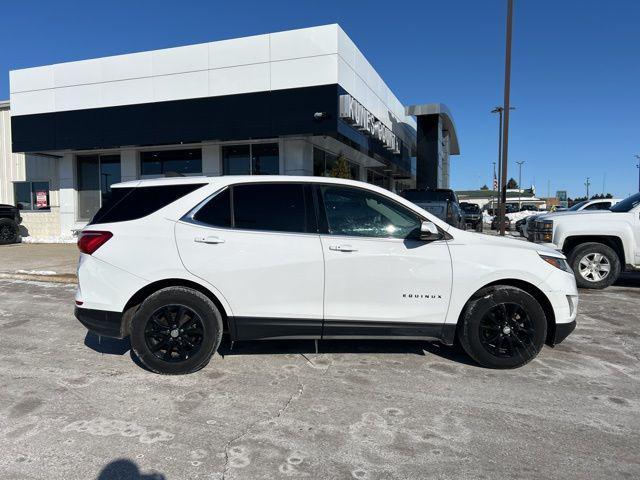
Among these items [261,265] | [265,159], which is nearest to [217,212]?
[261,265]

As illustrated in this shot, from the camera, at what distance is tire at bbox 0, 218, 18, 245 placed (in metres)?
17.0

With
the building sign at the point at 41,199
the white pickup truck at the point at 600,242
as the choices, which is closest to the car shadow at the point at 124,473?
the white pickup truck at the point at 600,242

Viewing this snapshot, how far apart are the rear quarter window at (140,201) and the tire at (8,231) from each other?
51.7 ft

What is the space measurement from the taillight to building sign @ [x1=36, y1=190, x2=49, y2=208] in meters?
16.8

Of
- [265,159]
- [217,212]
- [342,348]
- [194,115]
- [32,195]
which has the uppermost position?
[194,115]

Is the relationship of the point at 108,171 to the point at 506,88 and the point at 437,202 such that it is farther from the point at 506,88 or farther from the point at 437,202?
the point at 506,88

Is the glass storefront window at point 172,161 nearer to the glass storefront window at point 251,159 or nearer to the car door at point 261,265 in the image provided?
the glass storefront window at point 251,159

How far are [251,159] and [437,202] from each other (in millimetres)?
6072

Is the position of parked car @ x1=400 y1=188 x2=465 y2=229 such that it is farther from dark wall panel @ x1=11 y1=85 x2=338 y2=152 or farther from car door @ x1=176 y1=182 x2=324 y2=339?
car door @ x1=176 y1=182 x2=324 y2=339

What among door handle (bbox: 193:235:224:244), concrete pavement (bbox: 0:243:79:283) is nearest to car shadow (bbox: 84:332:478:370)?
door handle (bbox: 193:235:224:244)

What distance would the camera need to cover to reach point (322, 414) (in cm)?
353

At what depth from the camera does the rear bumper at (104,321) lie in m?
4.25

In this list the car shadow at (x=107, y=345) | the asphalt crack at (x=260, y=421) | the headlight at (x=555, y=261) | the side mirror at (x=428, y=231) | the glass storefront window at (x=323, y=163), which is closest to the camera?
the asphalt crack at (x=260, y=421)

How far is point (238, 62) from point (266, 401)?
12.1 metres
